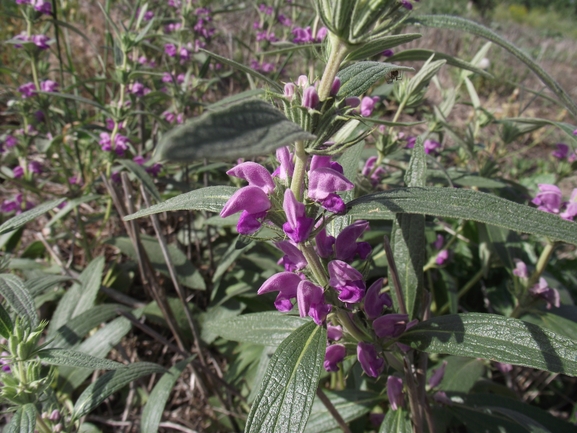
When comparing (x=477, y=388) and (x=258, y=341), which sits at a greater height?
(x=258, y=341)

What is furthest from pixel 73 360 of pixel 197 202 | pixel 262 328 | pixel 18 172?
pixel 18 172

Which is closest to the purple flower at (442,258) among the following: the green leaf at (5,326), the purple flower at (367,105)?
the purple flower at (367,105)

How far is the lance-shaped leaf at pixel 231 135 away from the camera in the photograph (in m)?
0.48

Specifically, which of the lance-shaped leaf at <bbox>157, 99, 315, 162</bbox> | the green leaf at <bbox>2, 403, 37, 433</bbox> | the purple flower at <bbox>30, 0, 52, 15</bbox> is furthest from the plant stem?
the purple flower at <bbox>30, 0, 52, 15</bbox>

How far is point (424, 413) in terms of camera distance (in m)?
1.47

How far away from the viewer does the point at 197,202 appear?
1.06 metres

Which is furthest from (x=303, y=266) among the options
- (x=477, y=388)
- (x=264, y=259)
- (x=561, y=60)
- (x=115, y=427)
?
(x=561, y=60)

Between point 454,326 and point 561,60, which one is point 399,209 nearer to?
point 454,326

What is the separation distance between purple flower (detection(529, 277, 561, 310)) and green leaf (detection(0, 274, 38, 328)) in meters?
2.11

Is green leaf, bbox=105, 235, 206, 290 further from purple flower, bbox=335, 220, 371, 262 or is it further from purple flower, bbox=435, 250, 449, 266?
purple flower, bbox=335, 220, 371, 262

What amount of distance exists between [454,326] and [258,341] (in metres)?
0.65

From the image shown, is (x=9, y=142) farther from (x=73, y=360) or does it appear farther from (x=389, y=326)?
(x=389, y=326)

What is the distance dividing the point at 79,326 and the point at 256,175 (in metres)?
1.45

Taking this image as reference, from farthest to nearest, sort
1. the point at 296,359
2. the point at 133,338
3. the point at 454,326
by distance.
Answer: the point at 133,338, the point at 454,326, the point at 296,359
